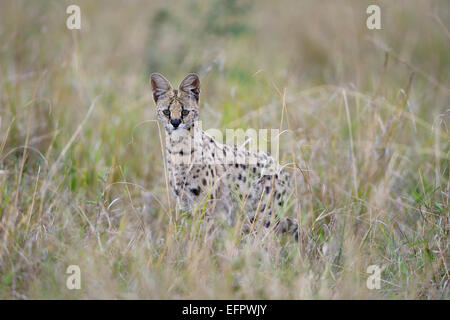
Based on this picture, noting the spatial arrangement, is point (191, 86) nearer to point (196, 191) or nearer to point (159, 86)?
point (159, 86)

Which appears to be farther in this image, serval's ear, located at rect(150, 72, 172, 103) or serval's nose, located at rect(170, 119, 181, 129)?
serval's ear, located at rect(150, 72, 172, 103)

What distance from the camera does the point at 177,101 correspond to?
14.7 feet

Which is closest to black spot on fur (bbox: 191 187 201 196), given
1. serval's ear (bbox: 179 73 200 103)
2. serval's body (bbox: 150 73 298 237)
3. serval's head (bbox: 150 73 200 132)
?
serval's body (bbox: 150 73 298 237)

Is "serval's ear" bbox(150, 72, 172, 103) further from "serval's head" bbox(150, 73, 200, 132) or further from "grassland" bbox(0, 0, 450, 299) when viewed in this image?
"grassland" bbox(0, 0, 450, 299)

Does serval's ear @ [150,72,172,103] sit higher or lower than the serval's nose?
higher

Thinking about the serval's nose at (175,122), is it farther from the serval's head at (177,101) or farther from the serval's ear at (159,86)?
the serval's ear at (159,86)

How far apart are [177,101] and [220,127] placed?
6.23ft

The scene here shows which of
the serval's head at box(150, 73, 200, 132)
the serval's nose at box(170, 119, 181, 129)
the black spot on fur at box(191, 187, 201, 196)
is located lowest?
the black spot on fur at box(191, 187, 201, 196)

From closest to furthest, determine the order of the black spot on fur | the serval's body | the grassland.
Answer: the grassland → the serval's body → the black spot on fur

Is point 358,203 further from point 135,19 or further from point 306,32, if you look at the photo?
point 135,19

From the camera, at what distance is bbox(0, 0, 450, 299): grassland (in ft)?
12.6

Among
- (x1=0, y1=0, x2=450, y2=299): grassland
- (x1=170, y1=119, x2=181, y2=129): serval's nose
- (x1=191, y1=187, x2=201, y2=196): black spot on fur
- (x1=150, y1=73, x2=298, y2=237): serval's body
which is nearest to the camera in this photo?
(x1=0, y1=0, x2=450, y2=299): grassland

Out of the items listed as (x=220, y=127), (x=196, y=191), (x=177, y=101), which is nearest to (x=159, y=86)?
(x=177, y=101)

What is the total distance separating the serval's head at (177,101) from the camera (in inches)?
175
